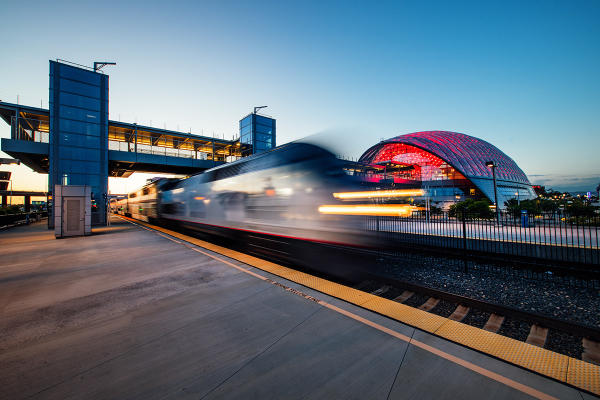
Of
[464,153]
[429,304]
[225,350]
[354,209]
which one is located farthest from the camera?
[464,153]

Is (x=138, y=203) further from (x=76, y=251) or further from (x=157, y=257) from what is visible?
(x=157, y=257)

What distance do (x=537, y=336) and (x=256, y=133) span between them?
109 feet

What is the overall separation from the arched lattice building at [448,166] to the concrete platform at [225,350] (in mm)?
41725

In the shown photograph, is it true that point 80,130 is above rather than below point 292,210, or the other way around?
above

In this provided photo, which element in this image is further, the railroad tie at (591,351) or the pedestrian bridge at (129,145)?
the pedestrian bridge at (129,145)

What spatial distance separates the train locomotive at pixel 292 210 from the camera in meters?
5.24

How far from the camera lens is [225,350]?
2.93m

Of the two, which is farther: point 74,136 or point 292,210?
point 74,136

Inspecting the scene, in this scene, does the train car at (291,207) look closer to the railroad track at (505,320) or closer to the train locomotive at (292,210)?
the train locomotive at (292,210)

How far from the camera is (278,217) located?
6.26 m

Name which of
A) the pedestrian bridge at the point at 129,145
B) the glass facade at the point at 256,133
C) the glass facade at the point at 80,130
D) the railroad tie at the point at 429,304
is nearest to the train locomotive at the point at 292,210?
the railroad tie at the point at 429,304

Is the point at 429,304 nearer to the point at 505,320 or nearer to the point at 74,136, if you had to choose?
the point at 505,320

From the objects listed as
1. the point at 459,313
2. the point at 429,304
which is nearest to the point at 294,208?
the point at 429,304

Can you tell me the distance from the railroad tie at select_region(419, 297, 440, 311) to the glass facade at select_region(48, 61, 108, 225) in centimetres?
2598
